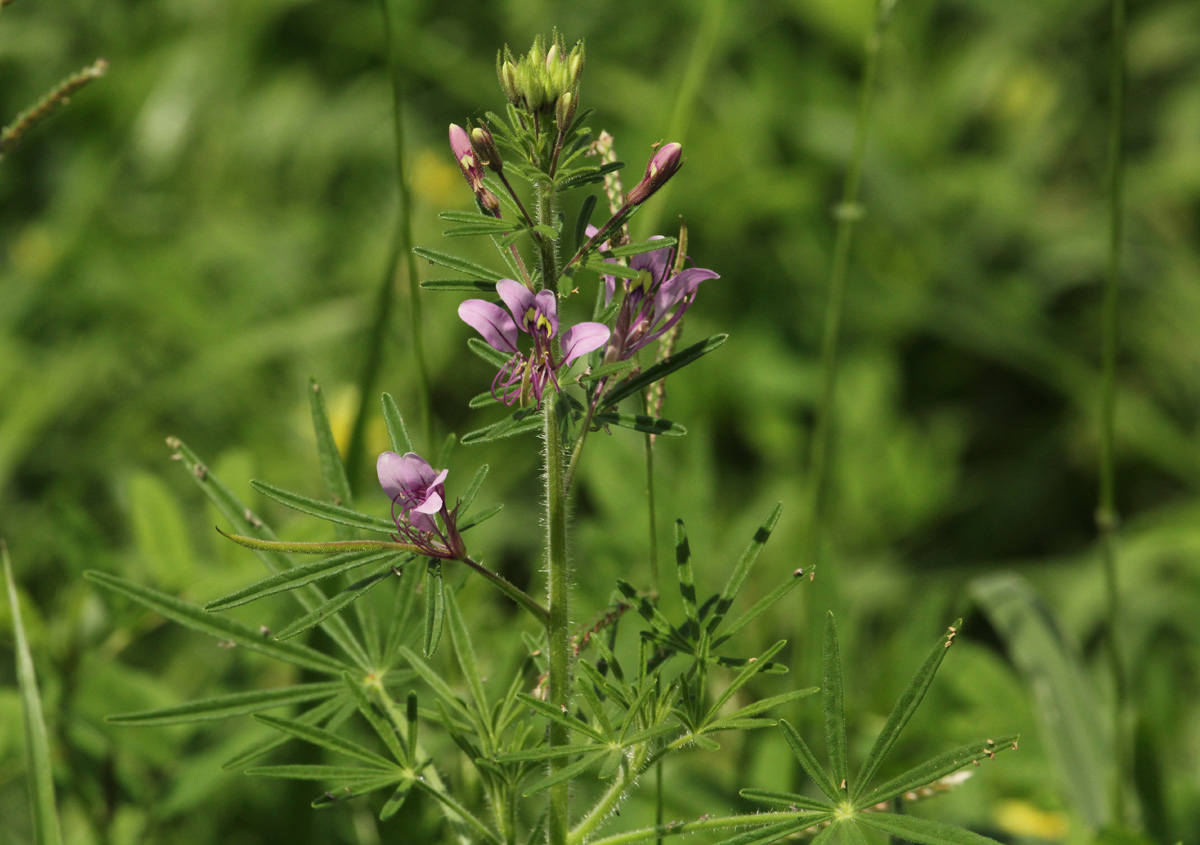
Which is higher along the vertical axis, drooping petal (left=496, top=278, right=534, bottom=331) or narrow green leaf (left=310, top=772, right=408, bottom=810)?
drooping petal (left=496, top=278, right=534, bottom=331)

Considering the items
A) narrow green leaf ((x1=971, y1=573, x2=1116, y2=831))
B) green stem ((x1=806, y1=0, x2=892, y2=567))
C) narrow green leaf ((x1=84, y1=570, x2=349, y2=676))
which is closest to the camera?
narrow green leaf ((x1=84, y1=570, x2=349, y2=676))

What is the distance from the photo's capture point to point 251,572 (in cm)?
223

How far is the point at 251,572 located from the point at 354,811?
1.96 feet

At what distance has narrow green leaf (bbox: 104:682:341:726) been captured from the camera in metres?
1.54

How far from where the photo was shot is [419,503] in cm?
131

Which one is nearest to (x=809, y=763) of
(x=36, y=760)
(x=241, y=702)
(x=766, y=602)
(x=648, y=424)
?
(x=766, y=602)

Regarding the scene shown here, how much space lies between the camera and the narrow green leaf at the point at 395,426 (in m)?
1.41

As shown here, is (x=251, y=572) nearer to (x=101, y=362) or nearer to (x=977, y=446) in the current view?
(x=101, y=362)

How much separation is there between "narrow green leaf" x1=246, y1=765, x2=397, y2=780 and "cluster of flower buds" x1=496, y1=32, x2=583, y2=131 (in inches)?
34.2

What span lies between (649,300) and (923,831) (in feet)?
2.42

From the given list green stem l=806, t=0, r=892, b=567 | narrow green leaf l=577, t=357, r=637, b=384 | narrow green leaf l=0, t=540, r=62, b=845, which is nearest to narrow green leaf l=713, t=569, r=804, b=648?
narrow green leaf l=577, t=357, r=637, b=384

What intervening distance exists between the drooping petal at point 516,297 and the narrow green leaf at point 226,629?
0.69m

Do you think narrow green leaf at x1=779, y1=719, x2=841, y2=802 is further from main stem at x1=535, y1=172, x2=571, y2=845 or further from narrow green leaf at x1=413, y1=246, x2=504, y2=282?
narrow green leaf at x1=413, y1=246, x2=504, y2=282

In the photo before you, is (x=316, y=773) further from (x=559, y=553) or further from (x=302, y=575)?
(x=559, y=553)
